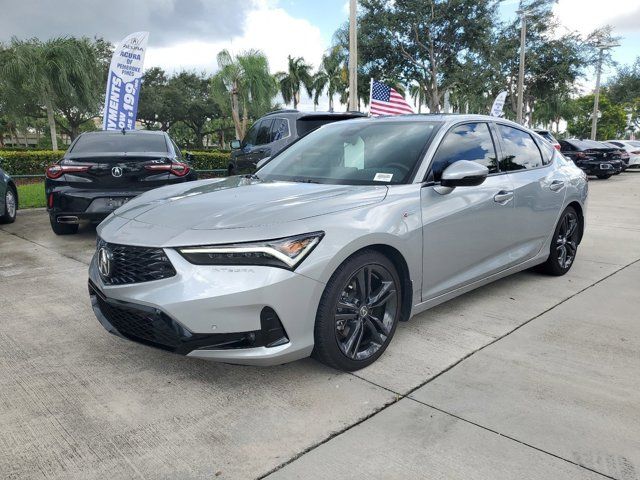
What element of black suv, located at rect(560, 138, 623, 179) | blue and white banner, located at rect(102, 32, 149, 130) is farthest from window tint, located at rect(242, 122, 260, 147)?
black suv, located at rect(560, 138, 623, 179)

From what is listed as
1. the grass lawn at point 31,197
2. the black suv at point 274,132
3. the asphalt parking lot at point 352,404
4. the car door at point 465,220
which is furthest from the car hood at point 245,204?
the grass lawn at point 31,197

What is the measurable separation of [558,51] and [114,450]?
2852 centimetres

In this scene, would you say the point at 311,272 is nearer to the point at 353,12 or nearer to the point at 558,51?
the point at 353,12

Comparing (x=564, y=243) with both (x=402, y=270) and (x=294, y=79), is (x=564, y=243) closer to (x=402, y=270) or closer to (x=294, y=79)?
(x=402, y=270)

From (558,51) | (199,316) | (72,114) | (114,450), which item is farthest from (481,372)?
(72,114)

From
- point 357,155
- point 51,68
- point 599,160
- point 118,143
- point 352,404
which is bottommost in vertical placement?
point 352,404

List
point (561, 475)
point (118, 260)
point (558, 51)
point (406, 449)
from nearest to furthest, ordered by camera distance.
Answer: point (561, 475) < point (406, 449) < point (118, 260) < point (558, 51)

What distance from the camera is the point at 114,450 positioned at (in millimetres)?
2377

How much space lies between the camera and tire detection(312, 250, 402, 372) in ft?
9.30

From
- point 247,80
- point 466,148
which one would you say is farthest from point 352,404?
point 247,80

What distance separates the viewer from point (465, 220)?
368 centimetres

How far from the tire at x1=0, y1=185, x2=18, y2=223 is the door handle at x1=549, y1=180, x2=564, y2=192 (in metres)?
7.65

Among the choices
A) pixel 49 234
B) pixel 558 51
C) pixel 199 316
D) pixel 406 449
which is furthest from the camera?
pixel 558 51

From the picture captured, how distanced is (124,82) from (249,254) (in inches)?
575
